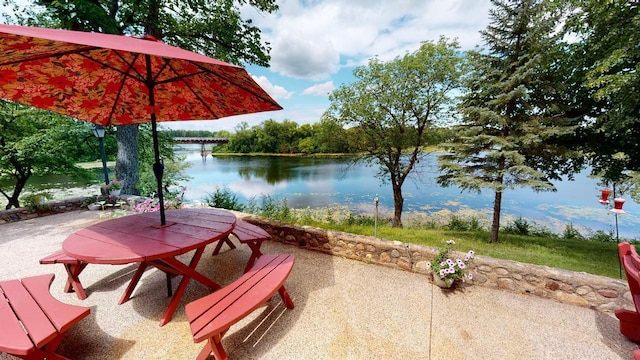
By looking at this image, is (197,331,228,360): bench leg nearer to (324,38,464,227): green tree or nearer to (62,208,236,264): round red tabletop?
(62,208,236,264): round red tabletop

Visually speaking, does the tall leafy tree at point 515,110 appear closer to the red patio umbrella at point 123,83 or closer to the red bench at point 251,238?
the red bench at point 251,238

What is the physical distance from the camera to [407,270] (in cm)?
A: 306

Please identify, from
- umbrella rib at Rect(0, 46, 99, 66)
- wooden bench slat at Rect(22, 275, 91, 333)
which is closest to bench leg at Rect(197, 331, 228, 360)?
wooden bench slat at Rect(22, 275, 91, 333)

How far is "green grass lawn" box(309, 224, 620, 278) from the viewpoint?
464 centimetres

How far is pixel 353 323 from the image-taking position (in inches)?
84.2

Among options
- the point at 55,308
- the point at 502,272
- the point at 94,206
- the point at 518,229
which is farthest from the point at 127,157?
the point at 518,229

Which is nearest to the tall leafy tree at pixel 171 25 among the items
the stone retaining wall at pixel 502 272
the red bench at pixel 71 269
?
the red bench at pixel 71 269

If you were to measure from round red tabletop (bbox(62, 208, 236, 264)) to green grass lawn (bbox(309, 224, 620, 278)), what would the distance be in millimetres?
4386

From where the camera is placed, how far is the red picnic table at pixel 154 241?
1.80m

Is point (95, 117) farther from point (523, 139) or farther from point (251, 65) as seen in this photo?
point (523, 139)

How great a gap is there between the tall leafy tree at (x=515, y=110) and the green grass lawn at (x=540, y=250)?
769mm

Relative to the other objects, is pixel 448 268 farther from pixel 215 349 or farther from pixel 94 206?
pixel 94 206

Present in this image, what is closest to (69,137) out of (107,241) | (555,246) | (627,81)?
(107,241)

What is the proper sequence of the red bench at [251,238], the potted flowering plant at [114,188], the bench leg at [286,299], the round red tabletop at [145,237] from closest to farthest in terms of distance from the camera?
the round red tabletop at [145,237] < the bench leg at [286,299] < the red bench at [251,238] < the potted flowering plant at [114,188]
